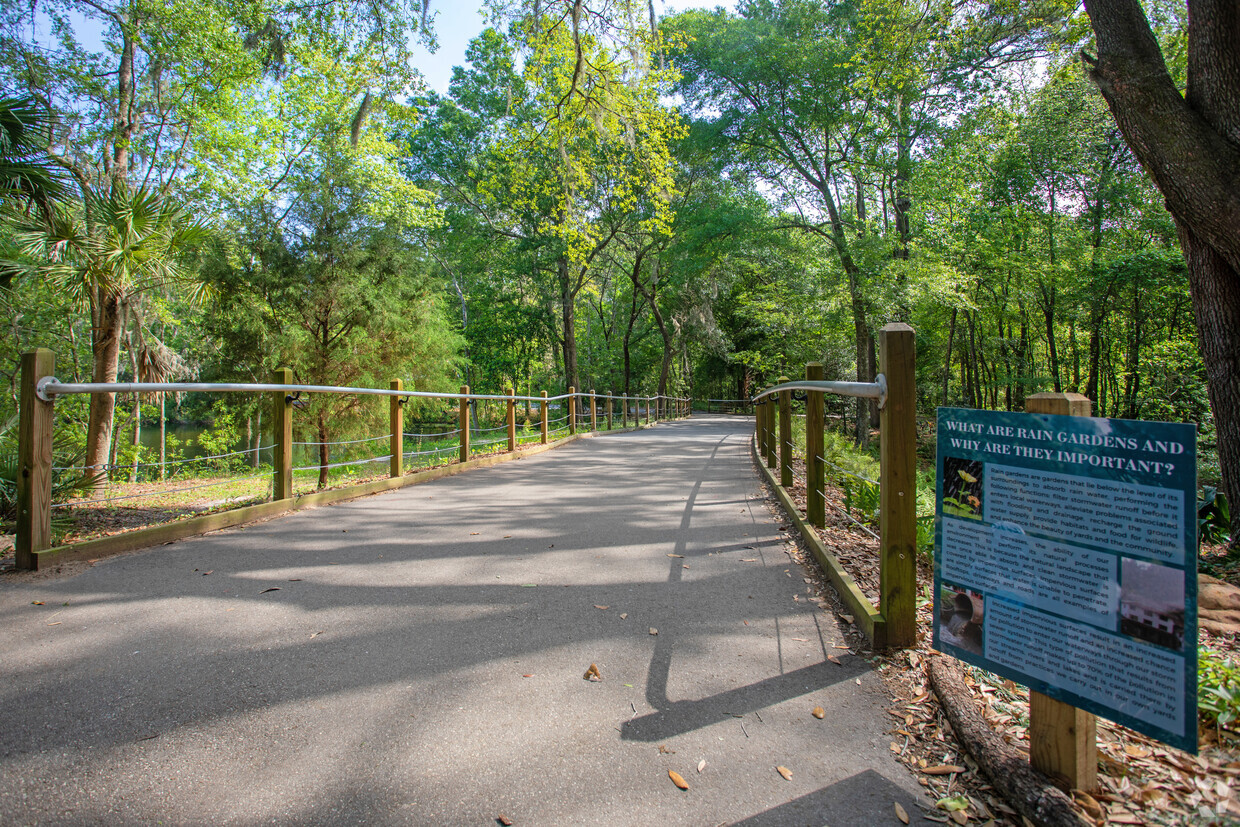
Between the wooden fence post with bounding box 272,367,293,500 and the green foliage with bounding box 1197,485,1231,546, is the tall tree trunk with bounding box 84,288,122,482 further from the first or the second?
the green foliage with bounding box 1197,485,1231,546

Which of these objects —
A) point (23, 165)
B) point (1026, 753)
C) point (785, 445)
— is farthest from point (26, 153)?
point (1026, 753)

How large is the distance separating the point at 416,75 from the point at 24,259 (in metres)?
5.94

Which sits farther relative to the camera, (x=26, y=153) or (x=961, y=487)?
(x=26, y=153)

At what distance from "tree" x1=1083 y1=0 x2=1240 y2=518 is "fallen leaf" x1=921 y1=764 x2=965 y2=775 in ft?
14.5

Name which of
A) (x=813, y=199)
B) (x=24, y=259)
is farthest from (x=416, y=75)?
(x=813, y=199)

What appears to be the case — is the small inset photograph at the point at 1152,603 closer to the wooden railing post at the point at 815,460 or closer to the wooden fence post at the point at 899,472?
the wooden fence post at the point at 899,472

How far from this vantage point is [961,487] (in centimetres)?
191

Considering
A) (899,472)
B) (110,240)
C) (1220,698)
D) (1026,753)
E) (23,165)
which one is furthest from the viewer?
(110,240)

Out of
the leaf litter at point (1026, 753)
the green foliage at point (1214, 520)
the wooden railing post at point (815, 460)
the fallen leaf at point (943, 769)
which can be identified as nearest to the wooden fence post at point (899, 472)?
the leaf litter at point (1026, 753)

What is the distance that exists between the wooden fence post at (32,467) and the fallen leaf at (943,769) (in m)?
4.72

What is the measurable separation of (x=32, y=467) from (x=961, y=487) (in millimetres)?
4855

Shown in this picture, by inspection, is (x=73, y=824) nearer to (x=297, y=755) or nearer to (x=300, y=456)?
(x=297, y=755)

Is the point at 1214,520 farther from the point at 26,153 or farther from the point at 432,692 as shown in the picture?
the point at 26,153

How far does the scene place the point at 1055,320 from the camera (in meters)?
20.7
